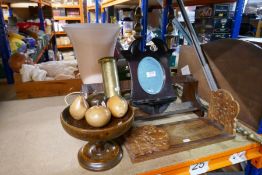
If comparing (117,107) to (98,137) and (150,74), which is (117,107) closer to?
(98,137)

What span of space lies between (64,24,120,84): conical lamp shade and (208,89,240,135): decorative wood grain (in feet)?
1.35

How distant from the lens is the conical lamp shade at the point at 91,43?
643mm

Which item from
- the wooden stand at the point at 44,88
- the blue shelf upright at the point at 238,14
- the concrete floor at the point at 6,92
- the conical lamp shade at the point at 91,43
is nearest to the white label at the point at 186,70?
the blue shelf upright at the point at 238,14

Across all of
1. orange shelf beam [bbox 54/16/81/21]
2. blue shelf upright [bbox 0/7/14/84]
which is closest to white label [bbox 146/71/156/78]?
blue shelf upright [bbox 0/7/14/84]

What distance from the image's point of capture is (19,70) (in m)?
0.83

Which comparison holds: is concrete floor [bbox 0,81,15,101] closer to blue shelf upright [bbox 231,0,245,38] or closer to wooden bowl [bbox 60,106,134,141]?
wooden bowl [bbox 60,106,134,141]

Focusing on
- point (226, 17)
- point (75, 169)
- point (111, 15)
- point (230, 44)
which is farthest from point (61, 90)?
point (111, 15)

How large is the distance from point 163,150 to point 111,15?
2079mm

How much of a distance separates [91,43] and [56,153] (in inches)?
14.8

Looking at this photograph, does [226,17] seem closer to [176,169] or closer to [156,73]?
[156,73]

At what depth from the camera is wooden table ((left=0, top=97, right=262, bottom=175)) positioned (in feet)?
1.48

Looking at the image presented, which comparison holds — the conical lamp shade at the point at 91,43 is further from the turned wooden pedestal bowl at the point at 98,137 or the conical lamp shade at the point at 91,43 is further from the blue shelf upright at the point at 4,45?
the blue shelf upright at the point at 4,45

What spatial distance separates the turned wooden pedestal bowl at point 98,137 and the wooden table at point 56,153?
2 cm

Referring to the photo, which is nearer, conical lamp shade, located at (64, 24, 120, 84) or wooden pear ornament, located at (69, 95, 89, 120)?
wooden pear ornament, located at (69, 95, 89, 120)
